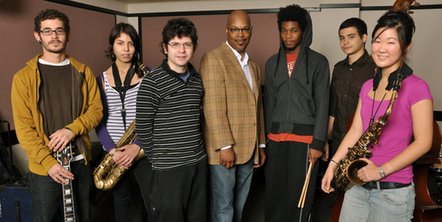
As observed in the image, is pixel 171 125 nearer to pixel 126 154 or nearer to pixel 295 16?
pixel 126 154

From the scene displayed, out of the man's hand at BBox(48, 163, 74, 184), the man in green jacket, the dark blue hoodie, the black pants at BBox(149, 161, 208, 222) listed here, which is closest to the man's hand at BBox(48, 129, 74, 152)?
the man in green jacket

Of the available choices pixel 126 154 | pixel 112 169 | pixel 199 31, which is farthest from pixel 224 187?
pixel 199 31

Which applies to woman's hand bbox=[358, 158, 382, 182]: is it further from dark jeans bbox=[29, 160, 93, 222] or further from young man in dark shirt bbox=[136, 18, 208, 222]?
dark jeans bbox=[29, 160, 93, 222]

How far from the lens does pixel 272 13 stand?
484cm

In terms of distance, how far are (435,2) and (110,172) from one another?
527 centimetres

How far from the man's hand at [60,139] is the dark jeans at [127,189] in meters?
0.56

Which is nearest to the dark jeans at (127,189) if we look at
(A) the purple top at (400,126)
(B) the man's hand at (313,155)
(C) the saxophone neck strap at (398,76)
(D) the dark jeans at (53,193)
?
(D) the dark jeans at (53,193)

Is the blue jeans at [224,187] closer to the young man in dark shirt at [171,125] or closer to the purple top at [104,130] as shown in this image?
the young man in dark shirt at [171,125]

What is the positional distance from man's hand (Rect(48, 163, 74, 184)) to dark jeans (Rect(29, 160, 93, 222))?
0.22ft

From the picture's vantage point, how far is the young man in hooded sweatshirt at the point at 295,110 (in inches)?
85.0

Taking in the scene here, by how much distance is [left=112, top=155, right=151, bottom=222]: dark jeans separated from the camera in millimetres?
2201

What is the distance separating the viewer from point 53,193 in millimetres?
1892

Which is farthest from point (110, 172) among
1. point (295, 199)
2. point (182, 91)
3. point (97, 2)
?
point (97, 2)

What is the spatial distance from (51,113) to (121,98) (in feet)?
1.56
